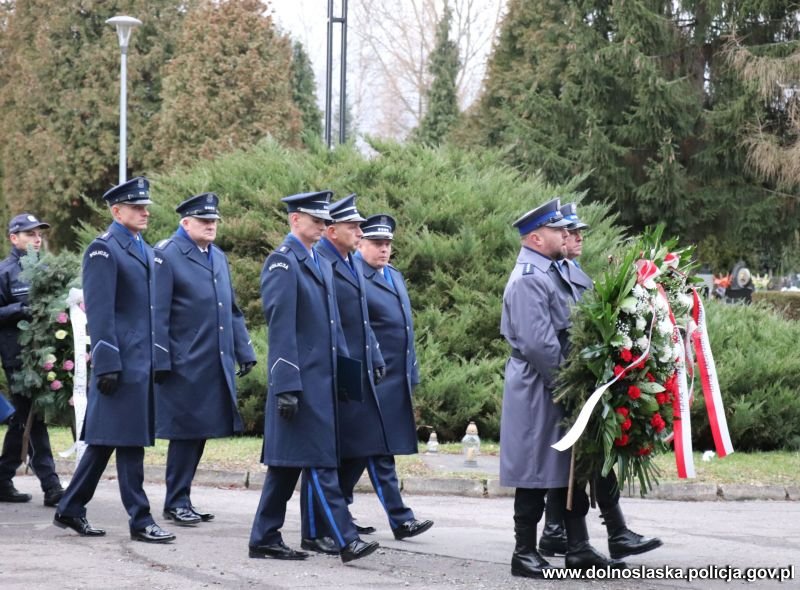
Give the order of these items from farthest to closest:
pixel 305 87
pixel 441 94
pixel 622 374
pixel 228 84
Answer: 1. pixel 305 87
2. pixel 441 94
3. pixel 228 84
4. pixel 622 374

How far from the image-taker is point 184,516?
932 cm

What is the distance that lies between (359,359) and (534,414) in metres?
1.51

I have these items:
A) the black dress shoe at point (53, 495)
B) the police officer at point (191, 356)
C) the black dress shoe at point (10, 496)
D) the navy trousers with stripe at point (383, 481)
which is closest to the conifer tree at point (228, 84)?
the black dress shoe at point (10, 496)

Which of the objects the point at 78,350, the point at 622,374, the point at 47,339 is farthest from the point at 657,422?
the point at 47,339

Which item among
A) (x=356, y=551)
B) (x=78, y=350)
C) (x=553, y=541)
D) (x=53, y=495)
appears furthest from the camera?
(x=78, y=350)

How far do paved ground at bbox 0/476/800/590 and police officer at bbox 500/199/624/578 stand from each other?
25 cm

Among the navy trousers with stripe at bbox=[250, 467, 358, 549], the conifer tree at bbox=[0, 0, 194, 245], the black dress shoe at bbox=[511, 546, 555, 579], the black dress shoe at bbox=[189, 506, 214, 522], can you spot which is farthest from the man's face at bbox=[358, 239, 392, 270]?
the conifer tree at bbox=[0, 0, 194, 245]

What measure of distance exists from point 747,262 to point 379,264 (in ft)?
109

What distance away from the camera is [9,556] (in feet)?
26.1

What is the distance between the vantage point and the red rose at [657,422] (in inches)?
288

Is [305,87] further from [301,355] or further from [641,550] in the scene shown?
[641,550]

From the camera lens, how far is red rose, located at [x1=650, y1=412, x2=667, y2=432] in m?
7.32

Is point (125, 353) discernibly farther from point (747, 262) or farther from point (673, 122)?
point (747, 262)

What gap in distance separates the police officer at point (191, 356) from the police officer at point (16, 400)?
4.44 feet
